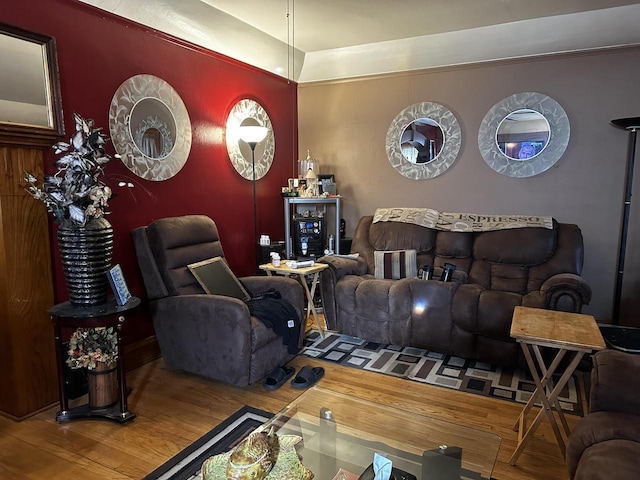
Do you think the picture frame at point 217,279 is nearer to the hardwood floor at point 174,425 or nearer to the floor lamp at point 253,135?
the hardwood floor at point 174,425

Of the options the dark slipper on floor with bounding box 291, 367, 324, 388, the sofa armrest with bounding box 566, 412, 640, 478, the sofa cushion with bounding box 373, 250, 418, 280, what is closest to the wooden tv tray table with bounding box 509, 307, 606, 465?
the sofa armrest with bounding box 566, 412, 640, 478

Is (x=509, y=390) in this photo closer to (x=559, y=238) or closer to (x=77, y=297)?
(x=559, y=238)

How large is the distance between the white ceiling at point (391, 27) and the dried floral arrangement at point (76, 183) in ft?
3.55

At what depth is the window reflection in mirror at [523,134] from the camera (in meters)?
3.91

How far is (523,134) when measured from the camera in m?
3.97

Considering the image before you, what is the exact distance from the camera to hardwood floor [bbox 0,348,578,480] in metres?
2.04

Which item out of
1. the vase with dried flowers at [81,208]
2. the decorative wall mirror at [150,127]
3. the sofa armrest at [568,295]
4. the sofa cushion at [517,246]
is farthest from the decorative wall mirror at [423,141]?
the vase with dried flowers at [81,208]

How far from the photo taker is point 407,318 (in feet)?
11.1

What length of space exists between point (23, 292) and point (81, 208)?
0.63 m

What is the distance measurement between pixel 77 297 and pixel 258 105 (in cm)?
270

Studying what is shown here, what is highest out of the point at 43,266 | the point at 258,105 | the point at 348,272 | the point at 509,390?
the point at 258,105

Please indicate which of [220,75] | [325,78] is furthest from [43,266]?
[325,78]

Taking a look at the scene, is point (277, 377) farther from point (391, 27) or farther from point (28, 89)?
point (391, 27)

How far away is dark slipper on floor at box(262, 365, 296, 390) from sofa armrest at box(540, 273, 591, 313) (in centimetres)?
185
